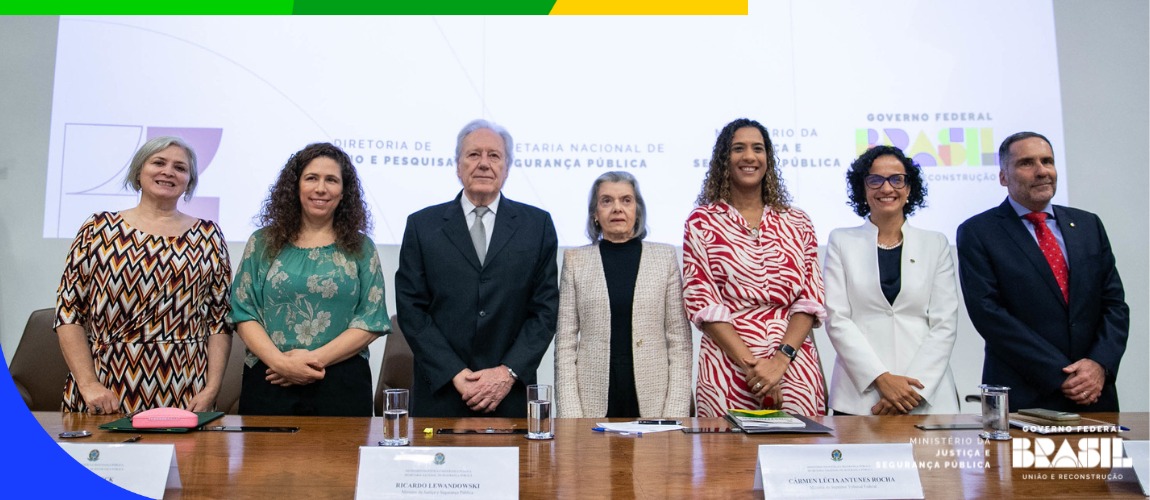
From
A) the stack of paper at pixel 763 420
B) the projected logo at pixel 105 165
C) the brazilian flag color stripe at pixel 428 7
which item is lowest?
the stack of paper at pixel 763 420

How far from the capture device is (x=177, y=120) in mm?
3793

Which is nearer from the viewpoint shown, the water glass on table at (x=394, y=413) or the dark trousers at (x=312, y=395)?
the water glass on table at (x=394, y=413)

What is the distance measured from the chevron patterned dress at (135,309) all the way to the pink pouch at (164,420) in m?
0.65

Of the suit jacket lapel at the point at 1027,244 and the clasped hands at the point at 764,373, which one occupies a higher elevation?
the suit jacket lapel at the point at 1027,244

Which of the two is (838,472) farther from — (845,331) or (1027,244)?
(1027,244)

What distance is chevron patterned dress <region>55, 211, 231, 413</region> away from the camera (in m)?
2.44

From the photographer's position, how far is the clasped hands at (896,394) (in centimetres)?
252

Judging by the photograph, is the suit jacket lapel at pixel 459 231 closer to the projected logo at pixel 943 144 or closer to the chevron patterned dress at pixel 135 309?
the chevron patterned dress at pixel 135 309

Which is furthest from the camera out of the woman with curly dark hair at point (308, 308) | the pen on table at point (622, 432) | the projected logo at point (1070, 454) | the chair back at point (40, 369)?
the chair back at point (40, 369)

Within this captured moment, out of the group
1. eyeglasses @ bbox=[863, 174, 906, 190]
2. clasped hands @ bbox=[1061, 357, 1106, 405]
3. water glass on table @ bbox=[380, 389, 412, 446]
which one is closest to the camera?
water glass on table @ bbox=[380, 389, 412, 446]

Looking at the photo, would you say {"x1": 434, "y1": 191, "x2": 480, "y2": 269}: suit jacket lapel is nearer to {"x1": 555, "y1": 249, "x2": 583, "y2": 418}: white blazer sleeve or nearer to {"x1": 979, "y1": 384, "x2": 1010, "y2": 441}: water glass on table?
{"x1": 555, "y1": 249, "x2": 583, "y2": 418}: white blazer sleeve

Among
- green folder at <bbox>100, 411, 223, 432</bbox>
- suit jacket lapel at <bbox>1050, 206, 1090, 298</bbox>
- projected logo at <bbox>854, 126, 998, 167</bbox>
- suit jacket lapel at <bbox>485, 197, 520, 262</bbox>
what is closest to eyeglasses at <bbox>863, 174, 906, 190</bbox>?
suit jacket lapel at <bbox>1050, 206, 1090, 298</bbox>

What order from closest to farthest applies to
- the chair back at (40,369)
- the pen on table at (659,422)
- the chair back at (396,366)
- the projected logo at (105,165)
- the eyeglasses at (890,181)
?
the pen on table at (659,422) → the eyeglasses at (890,181) → the chair back at (40,369) → the chair back at (396,366) → the projected logo at (105,165)

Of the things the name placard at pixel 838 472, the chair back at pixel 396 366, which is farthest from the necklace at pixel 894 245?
the chair back at pixel 396 366
